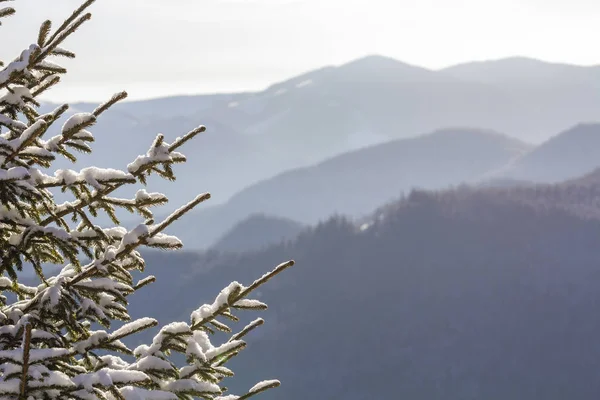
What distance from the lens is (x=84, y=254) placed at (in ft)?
16.4

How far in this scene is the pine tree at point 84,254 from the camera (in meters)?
4.76

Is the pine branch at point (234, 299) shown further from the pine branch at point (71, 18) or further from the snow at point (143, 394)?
Result: the pine branch at point (71, 18)

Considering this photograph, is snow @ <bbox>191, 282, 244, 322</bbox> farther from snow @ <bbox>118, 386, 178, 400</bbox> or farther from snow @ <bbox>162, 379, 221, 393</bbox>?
snow @ <bbox>118, 386, 178, 400</bbox>

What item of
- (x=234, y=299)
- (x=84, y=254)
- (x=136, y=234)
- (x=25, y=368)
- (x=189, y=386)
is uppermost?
(x=136, y=234)

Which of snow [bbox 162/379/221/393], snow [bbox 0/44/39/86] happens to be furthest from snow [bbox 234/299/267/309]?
snow [bbox 0/44/39/86]

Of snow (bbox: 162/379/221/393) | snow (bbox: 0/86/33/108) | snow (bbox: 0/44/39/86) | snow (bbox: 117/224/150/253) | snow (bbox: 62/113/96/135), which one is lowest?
snow (bbox: 162/379/221/393)

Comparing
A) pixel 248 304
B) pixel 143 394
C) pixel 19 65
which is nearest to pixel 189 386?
pixel 143 394

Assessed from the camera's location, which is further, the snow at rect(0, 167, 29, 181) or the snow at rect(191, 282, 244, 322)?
the snow at rect(191, 282, 244, 322)

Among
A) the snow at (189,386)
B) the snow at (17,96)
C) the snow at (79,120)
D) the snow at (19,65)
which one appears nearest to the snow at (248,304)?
the snow at (189,386)

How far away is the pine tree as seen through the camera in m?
4.76

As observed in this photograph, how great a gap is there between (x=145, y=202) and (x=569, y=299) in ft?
639

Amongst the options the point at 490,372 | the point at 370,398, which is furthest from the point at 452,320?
the point at 370,398

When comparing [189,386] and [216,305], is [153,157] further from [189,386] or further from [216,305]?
[189,386]

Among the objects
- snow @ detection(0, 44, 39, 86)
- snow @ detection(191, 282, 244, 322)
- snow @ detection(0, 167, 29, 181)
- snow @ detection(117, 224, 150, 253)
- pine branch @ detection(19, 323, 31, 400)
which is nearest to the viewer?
pine branch @ detection(19, 323, 31, 400)
